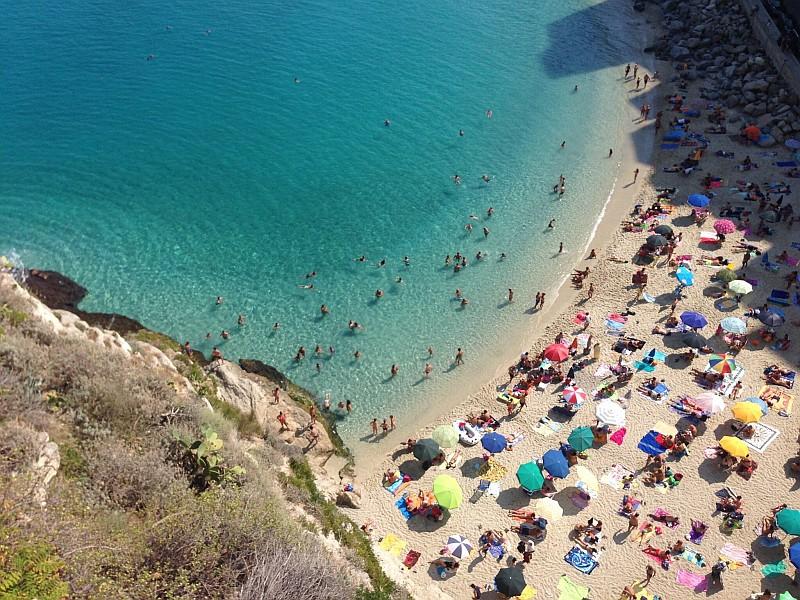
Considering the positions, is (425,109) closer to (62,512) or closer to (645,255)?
Result: (645,255)

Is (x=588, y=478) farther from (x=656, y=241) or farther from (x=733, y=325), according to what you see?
→ (x=656, y=241)

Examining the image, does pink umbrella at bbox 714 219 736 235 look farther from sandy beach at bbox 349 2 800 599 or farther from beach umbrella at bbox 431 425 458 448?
beach umbrella at bbox 431 425 458 448

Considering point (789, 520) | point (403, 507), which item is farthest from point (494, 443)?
point (789, 520)

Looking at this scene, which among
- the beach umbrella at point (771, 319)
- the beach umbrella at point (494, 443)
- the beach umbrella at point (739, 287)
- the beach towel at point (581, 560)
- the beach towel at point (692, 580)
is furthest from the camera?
the beach umbrella at point (739, 287)

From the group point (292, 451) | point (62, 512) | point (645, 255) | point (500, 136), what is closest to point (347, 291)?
point (292, 451)

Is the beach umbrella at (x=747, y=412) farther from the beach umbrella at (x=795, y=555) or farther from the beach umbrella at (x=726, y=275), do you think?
the beach umbrella at (x=726, y=275)

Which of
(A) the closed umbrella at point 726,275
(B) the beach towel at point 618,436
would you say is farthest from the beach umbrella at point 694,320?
(B) the beach towel at point 618,436
